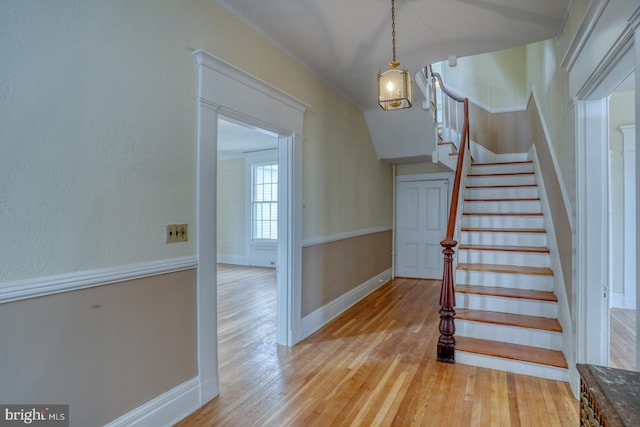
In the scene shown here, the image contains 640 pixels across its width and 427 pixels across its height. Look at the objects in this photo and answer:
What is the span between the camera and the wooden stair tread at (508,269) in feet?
10.3

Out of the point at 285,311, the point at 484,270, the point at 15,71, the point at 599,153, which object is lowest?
the point at 285,311

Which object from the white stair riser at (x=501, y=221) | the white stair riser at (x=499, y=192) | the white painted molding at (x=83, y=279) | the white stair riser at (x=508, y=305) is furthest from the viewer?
the white stair riser at (x=499, y=192)

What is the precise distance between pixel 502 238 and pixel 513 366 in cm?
163

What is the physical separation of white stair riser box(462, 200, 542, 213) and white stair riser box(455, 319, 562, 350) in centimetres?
180

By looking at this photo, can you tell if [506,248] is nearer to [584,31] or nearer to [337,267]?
[337,267]

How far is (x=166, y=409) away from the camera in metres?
1.89

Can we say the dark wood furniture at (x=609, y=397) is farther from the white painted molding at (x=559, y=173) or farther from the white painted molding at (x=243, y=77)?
the white painted molding at (x=243, y=77)

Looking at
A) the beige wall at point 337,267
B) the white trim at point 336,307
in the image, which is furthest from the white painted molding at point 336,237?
the white trim at point 336,307

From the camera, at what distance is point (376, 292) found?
5.02 metres

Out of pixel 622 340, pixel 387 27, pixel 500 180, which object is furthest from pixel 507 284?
pixel 387 27

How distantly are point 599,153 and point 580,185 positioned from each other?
8.4 inches

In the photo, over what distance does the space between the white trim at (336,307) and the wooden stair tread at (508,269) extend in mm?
1416

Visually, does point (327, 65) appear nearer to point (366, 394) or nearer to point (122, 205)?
point (122, 205)

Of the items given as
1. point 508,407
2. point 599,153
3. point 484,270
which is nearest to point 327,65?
point 599,153
